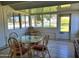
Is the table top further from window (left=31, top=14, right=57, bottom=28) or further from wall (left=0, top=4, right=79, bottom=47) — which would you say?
window (left=31, top=14, right=57, bottom=28)

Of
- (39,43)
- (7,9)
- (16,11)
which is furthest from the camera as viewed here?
(39,43)

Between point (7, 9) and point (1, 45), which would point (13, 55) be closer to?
point (1, 45)

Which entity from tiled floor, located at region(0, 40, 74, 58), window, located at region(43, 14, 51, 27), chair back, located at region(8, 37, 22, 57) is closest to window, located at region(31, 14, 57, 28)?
window, located at region(43, 14, 51, 27)

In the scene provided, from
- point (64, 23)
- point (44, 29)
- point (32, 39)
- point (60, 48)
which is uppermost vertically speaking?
point (64, 23)

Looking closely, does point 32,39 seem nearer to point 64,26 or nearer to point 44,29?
point 44,29

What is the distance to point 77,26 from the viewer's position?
2742 millimetres

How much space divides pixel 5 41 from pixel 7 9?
25.1 inches

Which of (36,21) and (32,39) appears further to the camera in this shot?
(32,39)

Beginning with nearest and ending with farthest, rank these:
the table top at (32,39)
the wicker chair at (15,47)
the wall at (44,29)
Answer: the wicker chair at (15,47) < the wall at (44,29) < the table top at (32,39)

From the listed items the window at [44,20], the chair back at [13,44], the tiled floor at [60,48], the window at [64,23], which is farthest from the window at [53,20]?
the chair back at [13,44]

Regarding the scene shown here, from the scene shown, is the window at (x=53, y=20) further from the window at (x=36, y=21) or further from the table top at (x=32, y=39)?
the table top at (x=32, y=39)

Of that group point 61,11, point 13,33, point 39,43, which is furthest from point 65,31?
point 13,33

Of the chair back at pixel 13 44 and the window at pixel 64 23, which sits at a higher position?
the window at pixel 64 23

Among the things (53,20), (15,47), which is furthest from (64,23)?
(15,47)
